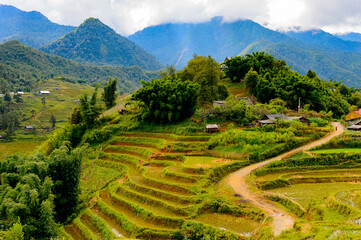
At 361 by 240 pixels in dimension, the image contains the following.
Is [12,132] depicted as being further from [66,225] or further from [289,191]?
[289,191]

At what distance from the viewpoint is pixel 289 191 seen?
19781 mm

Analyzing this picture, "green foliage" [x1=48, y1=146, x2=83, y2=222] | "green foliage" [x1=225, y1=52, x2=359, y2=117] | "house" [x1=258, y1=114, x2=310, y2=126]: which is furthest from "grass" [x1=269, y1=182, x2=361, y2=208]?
"green foliage" [x1=225, y1=52, x2=359, y2=117]

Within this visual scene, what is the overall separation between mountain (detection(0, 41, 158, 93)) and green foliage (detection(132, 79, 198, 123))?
277 feet

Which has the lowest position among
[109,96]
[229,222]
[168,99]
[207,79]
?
[229,222]

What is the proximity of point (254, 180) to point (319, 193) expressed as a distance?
4.69m

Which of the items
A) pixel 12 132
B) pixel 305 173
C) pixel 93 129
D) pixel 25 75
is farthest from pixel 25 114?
pixel 305 173

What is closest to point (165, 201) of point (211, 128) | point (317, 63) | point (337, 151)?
point (211, 128)

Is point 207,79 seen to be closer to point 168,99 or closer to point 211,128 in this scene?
point 168,99

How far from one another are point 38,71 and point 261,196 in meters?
138

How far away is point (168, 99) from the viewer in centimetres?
3653

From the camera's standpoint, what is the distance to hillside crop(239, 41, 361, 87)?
447 ft

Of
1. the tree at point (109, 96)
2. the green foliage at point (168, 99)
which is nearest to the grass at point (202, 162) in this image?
the green foliage at point (168, 99)

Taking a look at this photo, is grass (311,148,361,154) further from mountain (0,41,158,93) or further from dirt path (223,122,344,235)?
mountain (0,41,158,93)

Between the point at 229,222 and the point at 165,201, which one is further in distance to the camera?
the point at 165,201
